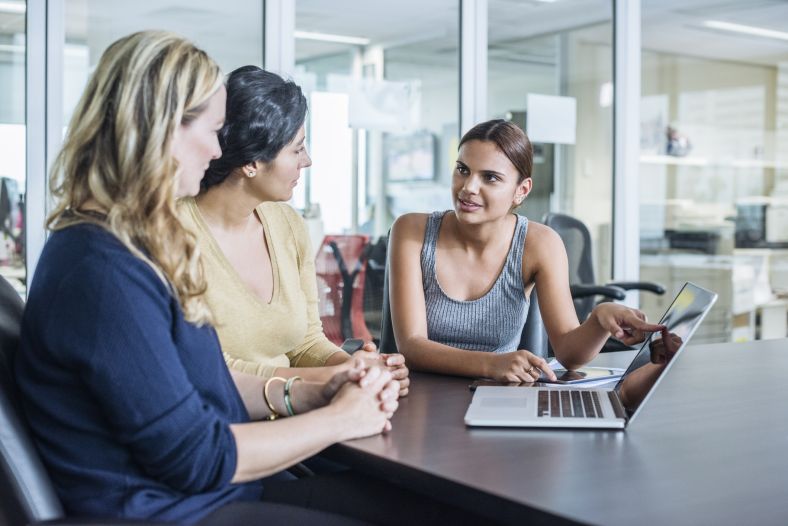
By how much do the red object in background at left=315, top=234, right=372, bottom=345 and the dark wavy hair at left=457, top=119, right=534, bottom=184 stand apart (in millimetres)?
2289

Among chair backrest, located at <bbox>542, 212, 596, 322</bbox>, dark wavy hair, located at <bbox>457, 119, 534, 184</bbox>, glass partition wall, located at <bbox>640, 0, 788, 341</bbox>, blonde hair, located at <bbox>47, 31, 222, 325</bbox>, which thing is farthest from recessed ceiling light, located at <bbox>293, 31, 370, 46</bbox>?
blonde hair, located at <bbox>47, 31, 222, 325</bbox>

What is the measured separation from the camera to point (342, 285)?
4.72 meters

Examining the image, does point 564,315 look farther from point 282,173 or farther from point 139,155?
point 139,155

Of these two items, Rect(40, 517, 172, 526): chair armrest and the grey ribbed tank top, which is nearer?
Rect(40, 517, 172, 526): chair armrest

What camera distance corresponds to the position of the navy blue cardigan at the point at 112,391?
116 centimetres

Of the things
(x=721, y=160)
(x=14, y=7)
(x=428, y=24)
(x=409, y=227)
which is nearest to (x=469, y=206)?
(x=409, y=227)

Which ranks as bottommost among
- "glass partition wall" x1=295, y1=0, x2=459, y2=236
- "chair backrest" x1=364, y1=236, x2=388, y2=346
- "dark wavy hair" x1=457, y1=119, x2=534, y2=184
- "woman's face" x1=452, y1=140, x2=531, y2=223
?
"chair backrest" x1=364, y1=236, x2=388, y2=346

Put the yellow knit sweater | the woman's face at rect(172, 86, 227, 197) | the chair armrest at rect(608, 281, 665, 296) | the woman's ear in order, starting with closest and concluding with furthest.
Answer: the woman's face at rect(172, 86, 227, 197), the yellow knit sweater, the woman's ear, the chair armrest at rect(608, 281, 665, 296)

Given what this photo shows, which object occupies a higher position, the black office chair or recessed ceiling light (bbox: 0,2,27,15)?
recessed ceiling light (bbox: 0,2,27,15)

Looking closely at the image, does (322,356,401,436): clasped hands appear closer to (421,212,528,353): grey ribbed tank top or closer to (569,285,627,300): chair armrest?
(421,212,528,353): grey ribbed tank top

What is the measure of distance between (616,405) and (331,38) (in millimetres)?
3418

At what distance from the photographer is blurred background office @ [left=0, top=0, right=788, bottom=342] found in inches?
147

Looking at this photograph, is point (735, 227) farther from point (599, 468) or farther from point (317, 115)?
point (599, 468)

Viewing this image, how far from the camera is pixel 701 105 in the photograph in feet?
22.5
